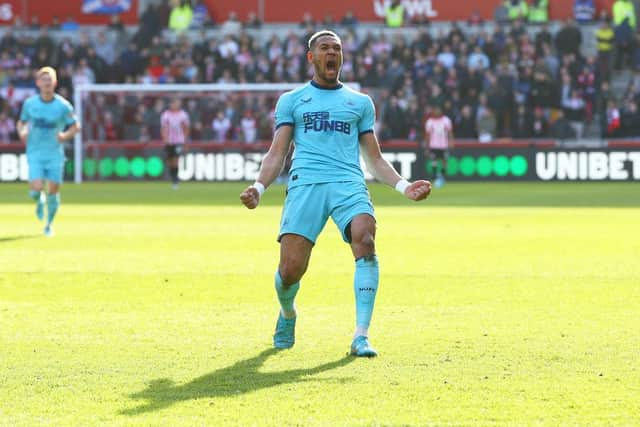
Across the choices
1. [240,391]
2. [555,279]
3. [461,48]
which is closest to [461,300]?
[555,279]

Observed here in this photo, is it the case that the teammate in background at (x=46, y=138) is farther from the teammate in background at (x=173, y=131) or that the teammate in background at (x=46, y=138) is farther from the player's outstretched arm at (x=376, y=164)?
the teammate in background at (x=173, y=131)

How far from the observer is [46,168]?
19.3 meters

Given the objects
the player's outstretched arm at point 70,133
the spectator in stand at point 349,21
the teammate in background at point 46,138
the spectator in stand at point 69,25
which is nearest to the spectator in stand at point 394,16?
the spectator in stand at point 349,21

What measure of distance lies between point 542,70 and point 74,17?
18157 mm

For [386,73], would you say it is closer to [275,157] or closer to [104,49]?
[104,49]

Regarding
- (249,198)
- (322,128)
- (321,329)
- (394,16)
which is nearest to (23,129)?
(321,329)

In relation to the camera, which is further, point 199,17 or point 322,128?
point 199,17

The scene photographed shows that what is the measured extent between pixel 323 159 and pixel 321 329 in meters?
1.61

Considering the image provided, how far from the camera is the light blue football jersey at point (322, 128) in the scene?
880cm

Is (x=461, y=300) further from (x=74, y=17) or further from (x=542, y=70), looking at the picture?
(x=74, y=17)

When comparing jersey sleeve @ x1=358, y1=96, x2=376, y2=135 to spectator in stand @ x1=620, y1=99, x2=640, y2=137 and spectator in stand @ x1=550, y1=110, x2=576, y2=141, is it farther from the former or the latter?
spectator in stand @ x1=620, y1=99, x2=640, y2=137

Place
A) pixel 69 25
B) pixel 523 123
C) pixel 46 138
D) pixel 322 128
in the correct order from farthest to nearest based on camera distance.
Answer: pixel 69 25
pixel 523 123
pixel 46 138
pixel 322 128

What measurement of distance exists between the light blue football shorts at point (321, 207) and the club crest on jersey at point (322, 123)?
1.21 feet

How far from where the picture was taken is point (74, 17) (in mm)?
47281
